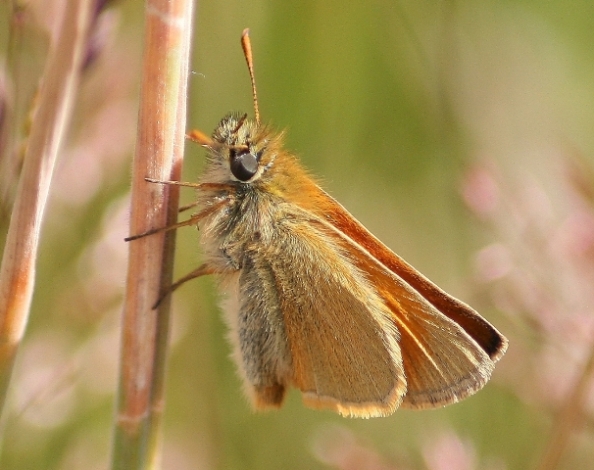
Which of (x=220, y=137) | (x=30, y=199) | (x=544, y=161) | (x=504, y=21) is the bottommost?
(x=30, y=199)

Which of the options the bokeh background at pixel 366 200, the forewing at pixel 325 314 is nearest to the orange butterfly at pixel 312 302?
the forewing at pixel 325 314

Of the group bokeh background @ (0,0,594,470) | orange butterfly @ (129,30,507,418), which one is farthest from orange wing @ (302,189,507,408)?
bokeh background @ (0,0,594,470)

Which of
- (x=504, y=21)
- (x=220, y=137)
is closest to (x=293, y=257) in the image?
Answer: (x=220, y=137)

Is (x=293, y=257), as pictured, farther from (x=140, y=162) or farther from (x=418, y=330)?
(x=140, y=162)

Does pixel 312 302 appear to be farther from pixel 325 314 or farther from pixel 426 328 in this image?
pixel 426 328

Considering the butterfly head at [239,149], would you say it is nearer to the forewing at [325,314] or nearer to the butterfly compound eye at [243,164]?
the butterfly compound eye at [243,164]

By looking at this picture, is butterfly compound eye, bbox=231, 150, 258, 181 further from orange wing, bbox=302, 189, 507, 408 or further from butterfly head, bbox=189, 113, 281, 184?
orange wing, bbox=302, 189, 507, 408
